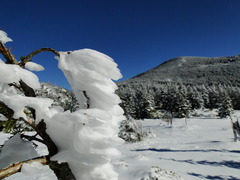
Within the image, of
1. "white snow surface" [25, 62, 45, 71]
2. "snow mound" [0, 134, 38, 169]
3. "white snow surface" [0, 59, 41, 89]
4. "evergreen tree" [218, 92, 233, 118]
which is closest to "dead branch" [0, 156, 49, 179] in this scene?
"snow mound" [0, 134, 38, 169]

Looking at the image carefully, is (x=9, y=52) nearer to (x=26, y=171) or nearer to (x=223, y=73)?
(x=26, y=171)

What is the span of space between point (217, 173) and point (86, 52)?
8.13m

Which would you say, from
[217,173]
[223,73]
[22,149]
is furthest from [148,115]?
[223,73]

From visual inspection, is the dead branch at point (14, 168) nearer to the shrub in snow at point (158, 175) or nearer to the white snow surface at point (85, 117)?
the white snow surface at point (85, 117)

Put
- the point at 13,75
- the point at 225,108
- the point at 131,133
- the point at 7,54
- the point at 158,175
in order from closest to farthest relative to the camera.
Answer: the point at 13,75 → the point at 7,54 → the point at 158,175 → the point at 131,133 → the point at 225,108

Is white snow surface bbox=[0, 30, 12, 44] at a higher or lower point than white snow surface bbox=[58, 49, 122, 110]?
higher

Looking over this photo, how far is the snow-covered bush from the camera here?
0.77m

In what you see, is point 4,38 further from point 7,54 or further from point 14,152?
point 14,152

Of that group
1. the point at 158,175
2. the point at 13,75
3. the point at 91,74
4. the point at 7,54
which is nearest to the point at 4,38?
the point at 7,54

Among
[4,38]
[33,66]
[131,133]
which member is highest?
Answer: [4,38]

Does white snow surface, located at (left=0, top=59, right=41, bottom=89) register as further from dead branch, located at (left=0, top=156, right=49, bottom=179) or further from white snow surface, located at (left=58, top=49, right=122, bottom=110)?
dead branch, located at (left=0, top=156, right=49, bottom=179)

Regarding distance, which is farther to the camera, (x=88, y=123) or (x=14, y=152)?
(x=14, y=152)

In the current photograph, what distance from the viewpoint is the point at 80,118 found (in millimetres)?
728

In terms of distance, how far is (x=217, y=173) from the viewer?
23.1ft
